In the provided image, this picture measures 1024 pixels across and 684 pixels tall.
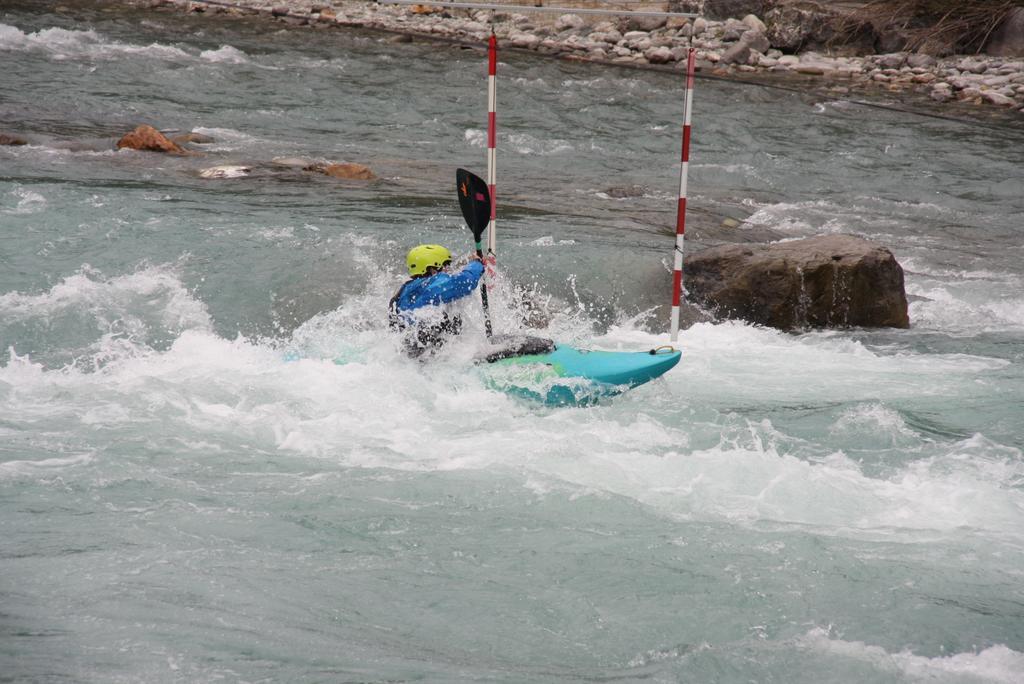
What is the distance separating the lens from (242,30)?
1764 cm

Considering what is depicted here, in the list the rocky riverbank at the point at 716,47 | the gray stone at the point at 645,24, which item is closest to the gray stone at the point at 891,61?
the rocky riverbank at the point at 716,47

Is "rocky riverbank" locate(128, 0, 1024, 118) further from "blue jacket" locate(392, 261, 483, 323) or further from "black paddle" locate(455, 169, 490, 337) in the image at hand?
"blue jacket" locate(392, 261, 483, 323)

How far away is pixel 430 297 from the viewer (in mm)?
5273

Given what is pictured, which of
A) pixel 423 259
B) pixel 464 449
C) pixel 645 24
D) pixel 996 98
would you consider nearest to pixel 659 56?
pixel 645 24

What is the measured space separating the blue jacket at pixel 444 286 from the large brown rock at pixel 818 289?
240cm

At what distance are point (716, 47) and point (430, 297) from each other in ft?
44.5

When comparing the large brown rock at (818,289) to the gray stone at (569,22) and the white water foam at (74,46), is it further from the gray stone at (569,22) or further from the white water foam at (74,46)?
the gray stone at (569,22)

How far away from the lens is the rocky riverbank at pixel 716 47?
15281 mm

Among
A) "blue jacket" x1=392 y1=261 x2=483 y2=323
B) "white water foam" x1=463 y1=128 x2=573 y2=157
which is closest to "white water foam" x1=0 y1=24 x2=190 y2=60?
"white water foam" x1=463 y1=128 x2=573 y2=157

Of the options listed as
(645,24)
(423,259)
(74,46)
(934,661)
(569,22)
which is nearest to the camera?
(934,661)

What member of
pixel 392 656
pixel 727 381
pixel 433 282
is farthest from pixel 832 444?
pixel 392 656

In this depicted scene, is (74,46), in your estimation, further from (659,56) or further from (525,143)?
(659,56)

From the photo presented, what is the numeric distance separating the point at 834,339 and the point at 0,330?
525 cm

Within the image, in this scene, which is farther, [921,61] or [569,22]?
[569,22]
